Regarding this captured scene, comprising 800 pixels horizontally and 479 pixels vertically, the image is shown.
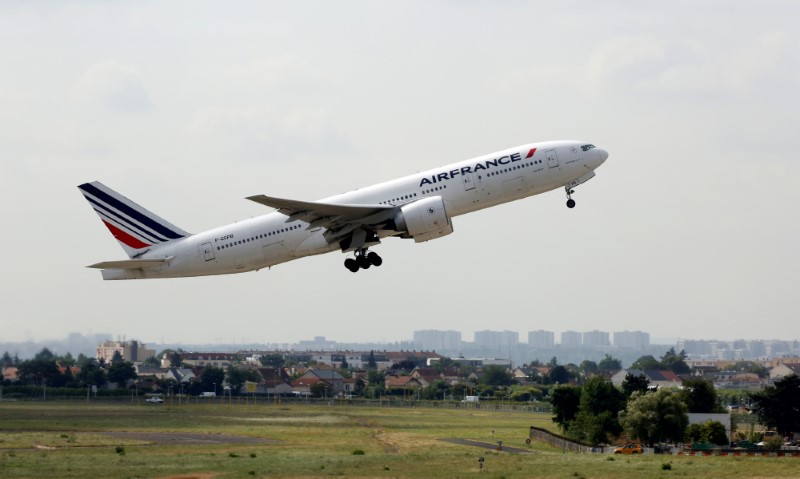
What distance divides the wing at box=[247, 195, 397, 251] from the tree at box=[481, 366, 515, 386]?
422ft

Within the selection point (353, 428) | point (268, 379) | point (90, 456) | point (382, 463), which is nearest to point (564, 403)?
point (353, 428)

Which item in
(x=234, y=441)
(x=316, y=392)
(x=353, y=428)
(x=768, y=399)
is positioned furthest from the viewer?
(x=316, y=392)

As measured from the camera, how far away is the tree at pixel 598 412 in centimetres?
8894

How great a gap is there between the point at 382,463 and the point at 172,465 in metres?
10.5

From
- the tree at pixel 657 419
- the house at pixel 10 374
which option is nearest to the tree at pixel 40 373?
the house at pixel 10 374

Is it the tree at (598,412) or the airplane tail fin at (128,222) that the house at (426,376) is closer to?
the tree at (598,412)

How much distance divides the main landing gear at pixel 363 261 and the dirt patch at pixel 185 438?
46.8 ft

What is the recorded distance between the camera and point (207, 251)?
207 feet

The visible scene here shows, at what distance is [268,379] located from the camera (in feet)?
484

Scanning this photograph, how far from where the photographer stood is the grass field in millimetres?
55469

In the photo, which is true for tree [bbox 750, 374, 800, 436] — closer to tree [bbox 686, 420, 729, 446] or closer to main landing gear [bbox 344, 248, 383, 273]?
tree [bbox 686, 420, 729, 446]

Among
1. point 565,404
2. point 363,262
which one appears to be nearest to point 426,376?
point 565,404

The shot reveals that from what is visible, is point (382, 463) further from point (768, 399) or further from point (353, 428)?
point (768, 399)

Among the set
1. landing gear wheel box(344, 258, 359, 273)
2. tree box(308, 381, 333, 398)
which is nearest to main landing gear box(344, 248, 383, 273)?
landing gear wheel box(344, 258, 359, 273)
